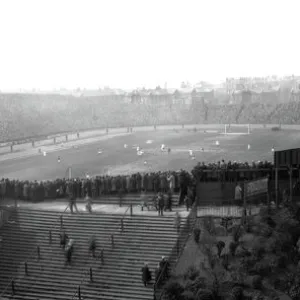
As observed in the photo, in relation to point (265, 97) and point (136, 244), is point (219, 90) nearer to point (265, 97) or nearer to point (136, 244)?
point (265, 97)

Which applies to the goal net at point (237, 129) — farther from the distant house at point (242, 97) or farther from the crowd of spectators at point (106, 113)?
the distant house at point (242, 97)

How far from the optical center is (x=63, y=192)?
21.5 meters

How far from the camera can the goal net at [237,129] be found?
5075 centimetres

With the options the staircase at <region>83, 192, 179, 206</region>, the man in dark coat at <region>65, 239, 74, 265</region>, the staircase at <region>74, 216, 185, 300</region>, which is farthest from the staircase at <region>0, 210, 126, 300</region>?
the staircase at <region>83, 192, 179, 206</region>

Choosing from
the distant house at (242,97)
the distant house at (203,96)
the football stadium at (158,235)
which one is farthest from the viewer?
the distant house at (203,96)

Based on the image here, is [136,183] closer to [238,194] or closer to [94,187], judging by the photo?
[94,187]

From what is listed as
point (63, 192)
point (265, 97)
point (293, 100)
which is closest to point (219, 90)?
point (265, 97)

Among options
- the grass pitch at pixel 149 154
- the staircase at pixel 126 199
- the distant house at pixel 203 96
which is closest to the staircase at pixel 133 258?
the staircase at pixel 126 199

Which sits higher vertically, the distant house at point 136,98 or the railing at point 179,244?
the distant house at point 136,98

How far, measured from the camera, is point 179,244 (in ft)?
54.7

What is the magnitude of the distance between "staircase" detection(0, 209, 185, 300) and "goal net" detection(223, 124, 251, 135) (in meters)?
33.1

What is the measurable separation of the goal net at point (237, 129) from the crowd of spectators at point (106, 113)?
1714 millimetres

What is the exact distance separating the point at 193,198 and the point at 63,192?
5.34 meters

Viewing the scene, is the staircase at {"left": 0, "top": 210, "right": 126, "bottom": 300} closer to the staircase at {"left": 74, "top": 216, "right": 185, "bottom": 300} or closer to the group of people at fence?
the group of people at fence
